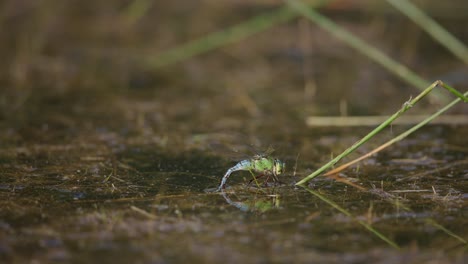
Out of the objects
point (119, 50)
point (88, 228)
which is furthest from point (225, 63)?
point (88, 228)

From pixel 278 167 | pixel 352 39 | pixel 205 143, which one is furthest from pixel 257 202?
pixel 352 39

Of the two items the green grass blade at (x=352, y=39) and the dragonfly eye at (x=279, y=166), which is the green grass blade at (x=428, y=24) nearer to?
the green grass blade at (x=352, y=39)

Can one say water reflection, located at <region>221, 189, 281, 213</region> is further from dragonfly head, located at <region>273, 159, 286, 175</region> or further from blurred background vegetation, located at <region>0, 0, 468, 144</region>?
blurred background vegetation, located at <region>0, 0, 468, 144</region>

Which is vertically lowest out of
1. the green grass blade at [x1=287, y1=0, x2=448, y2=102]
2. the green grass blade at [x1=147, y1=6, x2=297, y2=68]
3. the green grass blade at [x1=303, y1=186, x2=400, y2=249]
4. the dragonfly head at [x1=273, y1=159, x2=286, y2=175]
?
the green grass blade at [x1=303, y1=186, x2=400, y2=249]

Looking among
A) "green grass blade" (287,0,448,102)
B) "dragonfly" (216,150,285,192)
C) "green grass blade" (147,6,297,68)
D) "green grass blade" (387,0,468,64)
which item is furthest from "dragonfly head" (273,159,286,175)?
"green grass blade" (147,6,297,68)

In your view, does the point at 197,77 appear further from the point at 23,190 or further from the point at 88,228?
the point at 88,228

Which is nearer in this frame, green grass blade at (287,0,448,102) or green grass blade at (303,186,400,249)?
green grass blade at (303,186,400,249)

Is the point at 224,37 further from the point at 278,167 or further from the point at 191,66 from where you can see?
the point at 278,167
